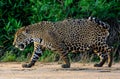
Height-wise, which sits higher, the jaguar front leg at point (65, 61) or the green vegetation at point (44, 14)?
the green vegetation at point (44, 14)

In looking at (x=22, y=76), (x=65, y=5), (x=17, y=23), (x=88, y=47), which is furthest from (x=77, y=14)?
(x=22, y=76)

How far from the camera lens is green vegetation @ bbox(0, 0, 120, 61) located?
15367 mm

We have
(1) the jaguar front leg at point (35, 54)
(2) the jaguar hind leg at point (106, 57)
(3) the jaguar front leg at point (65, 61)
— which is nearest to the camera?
(3) the jaguar front leg at point (65, 61)

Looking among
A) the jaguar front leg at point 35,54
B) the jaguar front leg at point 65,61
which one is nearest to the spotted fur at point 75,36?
the jaguar front leg at point 35,54

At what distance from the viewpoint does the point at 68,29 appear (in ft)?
43.6

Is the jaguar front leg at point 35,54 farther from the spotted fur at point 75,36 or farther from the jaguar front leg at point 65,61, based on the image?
the jaguar front leg at point 65,61

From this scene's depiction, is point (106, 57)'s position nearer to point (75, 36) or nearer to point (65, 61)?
point (75, 36)

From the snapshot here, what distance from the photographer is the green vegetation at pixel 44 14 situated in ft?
50.4

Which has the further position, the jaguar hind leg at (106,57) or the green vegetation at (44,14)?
the green vegetation at (44,14)

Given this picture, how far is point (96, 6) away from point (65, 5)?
0.94 meters

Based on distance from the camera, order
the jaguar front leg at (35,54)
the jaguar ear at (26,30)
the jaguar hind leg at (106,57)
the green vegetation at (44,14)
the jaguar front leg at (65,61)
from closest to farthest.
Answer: the jaguar front leg at (65,61)
the jaguar hind leg at (106,57)
the jaguar front leg at (35,54)
the jaguar ear at (26,30)
the green vegetation at (44,14)

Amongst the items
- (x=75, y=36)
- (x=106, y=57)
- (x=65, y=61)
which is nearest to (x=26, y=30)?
(x=75, y=36)

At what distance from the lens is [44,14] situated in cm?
1598

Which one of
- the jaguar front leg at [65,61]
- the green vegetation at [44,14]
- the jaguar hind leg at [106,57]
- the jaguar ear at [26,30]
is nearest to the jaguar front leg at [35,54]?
the jaguar ear at [26,30]
